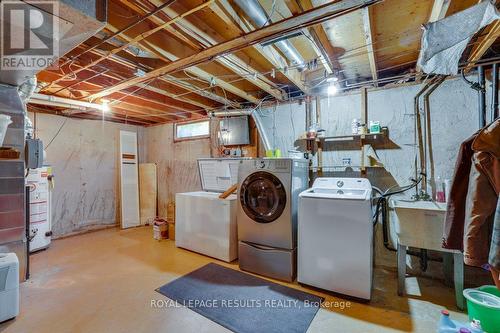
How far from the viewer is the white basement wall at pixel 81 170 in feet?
13.5

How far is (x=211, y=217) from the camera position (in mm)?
3229

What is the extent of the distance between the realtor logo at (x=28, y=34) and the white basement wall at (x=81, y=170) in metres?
2.59

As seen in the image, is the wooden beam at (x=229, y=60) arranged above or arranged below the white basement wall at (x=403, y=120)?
above

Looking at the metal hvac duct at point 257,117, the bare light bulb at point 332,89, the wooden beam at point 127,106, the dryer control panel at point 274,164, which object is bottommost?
the dryer control panel at point 274,164

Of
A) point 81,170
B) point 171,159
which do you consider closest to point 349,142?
point 171,159

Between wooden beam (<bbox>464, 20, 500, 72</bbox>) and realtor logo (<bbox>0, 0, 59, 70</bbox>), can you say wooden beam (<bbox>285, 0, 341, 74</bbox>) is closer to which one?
wooden beam (<bbox>464, 20, 500, 72</bbox>)

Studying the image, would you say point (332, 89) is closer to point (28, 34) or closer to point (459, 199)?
point (459, 199)

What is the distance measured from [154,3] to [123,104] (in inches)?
111

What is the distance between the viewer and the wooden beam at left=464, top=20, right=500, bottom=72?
1.71 meters

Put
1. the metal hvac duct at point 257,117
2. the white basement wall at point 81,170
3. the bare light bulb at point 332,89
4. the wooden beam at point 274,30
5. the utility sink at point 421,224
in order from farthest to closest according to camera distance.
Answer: the white basement wall at point 81,170
the metal hvac duct at point 257,117
the bare light bulb at point 332,89
the utility sink at point 421,224
the wooden beam at point 274,30

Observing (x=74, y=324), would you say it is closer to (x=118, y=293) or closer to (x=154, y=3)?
(x=118, y=293)

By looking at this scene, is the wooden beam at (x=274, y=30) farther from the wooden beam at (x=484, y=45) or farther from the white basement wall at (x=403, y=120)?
the white basement wall at (x=403, y=120)

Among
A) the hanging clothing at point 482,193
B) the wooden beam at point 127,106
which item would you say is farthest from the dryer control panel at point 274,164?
the wooden beam at point 127,106

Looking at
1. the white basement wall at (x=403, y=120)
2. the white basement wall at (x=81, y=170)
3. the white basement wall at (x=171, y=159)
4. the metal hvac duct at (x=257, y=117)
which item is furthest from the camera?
the white basement wall at (x=171, y=159)
